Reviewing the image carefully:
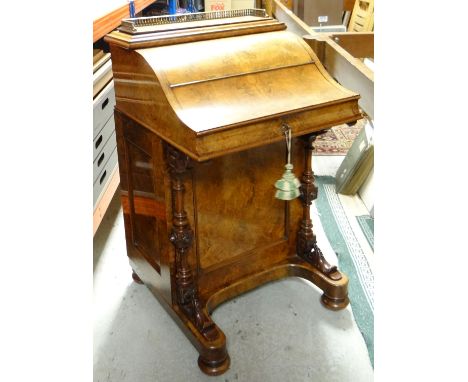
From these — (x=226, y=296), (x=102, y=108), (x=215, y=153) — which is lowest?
(x=226, y=296)

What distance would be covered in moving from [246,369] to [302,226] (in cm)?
68

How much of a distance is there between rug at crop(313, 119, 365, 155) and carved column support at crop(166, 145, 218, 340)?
2.10 meters

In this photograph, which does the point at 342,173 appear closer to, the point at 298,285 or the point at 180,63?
the point at 298,285

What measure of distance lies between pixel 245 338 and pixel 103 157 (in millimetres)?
1192

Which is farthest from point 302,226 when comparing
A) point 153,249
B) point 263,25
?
point 263,25

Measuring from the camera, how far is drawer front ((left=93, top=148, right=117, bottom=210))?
2275 mm

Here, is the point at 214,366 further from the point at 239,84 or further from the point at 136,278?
the point at 239,84

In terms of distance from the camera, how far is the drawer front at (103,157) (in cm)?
229

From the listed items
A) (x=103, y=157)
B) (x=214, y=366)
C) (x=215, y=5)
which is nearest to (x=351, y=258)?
(x=214, y=366)

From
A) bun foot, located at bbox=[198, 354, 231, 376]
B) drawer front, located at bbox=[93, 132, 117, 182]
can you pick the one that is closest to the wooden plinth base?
bun foot, located at bbox=[198, 354, 231, 376]

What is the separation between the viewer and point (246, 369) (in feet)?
5.81

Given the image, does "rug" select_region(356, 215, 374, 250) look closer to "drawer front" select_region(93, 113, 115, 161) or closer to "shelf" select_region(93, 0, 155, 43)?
"drawer front" select_region(93, 113, 115, 161)

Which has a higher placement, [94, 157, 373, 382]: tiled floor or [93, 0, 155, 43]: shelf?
[93, 0, 155, 43]: shelf

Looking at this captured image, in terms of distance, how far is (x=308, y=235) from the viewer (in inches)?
83.9
